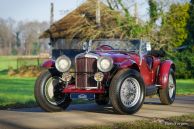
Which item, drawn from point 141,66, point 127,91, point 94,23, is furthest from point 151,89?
point 94,23

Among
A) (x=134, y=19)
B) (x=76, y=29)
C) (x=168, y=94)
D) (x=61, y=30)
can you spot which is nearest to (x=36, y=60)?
(x=61, y=30)

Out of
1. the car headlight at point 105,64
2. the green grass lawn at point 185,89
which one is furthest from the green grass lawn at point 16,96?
the green grass lawn at point 185,89

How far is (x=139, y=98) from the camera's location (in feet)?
35.3

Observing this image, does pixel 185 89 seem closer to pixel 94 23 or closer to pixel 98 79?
pixel 98 79

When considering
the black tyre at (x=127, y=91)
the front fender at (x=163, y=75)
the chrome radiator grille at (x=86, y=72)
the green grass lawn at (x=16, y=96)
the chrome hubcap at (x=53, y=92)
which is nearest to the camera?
the black tyre at (x=127, y=91)

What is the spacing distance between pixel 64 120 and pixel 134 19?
2848 centimetres

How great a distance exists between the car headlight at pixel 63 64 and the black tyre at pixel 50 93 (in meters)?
0.39

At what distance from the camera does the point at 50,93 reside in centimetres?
1107

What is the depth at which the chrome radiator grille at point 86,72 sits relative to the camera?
34.6 ft

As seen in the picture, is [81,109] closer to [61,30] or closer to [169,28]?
[169,28]

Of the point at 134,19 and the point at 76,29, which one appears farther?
the point at 76,29

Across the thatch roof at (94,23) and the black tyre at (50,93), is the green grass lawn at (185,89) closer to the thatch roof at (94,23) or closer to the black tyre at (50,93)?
the black tyre at (50,93)

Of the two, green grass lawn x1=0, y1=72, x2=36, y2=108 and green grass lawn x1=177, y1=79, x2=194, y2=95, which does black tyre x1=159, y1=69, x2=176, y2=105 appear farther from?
green grass lawn x1=177, y1=79, x2=194, y2=95

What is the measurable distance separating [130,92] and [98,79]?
85 cm
